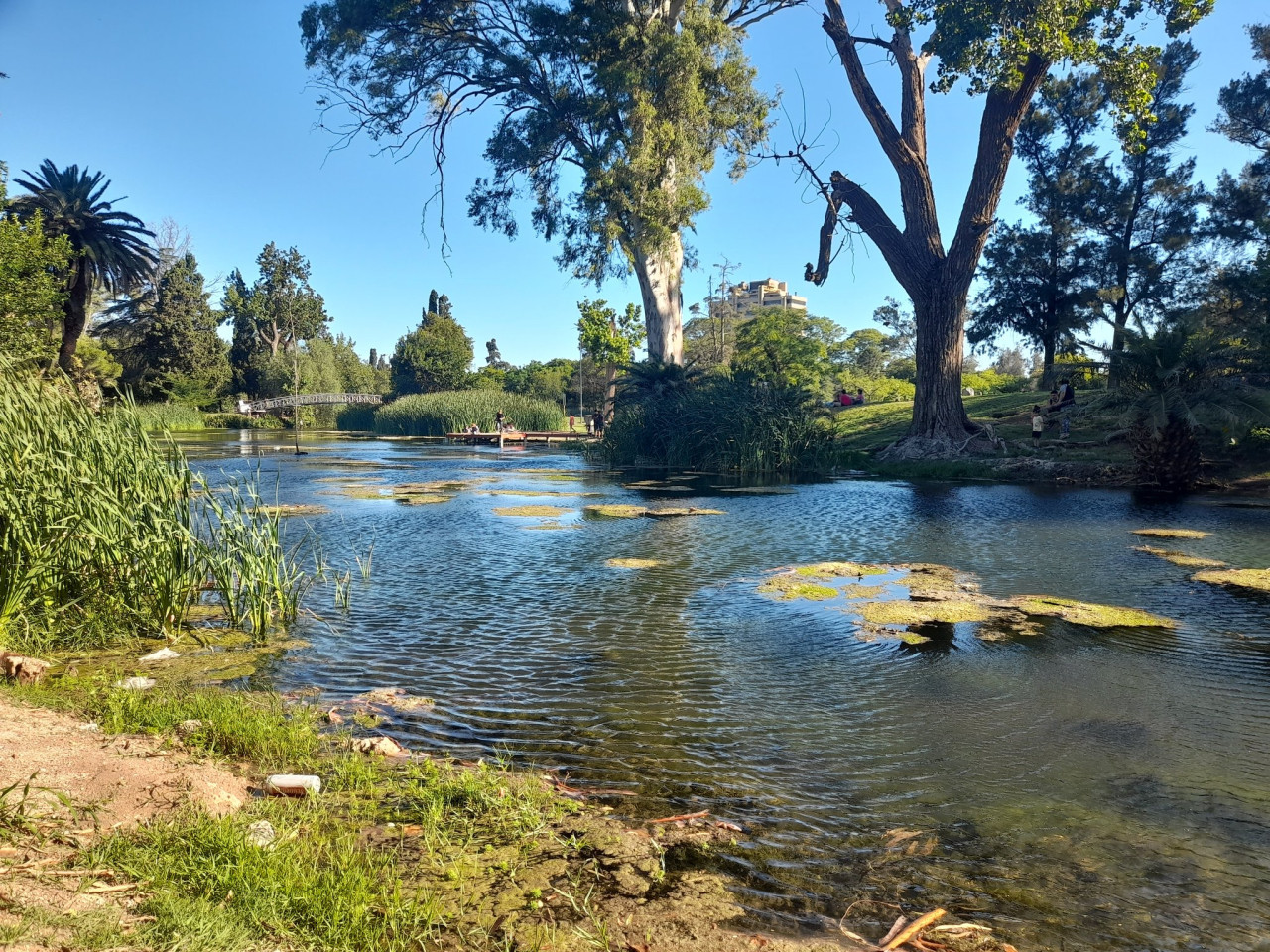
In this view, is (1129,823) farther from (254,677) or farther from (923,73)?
(923,73)

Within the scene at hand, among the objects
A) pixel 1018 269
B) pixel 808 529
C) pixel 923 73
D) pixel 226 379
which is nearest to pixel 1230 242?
pixel 1018 269

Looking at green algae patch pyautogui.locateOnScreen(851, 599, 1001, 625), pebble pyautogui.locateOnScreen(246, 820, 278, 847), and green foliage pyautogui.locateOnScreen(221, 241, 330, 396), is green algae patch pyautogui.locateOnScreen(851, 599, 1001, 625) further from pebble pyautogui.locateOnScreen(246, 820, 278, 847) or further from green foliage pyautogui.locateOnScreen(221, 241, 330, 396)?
green foliage pyautogui.locateOnScreen(221, 241, 330, 396)

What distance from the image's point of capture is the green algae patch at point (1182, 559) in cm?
951

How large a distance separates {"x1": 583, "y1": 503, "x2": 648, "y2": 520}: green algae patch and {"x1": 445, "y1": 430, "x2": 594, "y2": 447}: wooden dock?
22.3 meters

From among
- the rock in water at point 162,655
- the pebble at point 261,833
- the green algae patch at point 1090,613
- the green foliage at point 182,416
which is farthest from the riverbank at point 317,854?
the green foliage at point 182,416

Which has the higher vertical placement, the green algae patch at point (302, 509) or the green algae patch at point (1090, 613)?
the green algae patch at point (302, 509)

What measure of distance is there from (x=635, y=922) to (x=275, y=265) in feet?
274

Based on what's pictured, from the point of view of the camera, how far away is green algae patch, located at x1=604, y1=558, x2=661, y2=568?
10117 mm

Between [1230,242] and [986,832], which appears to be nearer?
[986,832]

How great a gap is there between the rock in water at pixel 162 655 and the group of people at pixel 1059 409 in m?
20.9

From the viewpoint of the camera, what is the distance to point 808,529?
12.7 meters

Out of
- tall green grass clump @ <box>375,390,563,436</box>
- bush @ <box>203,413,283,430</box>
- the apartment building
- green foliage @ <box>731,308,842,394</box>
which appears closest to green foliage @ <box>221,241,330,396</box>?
bush @ <box>203,413,283,430</box>

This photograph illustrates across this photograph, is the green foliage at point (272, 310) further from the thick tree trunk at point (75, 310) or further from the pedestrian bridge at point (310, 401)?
the thick tree trunk at point (75, 310)

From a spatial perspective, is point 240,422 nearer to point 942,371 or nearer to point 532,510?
point 532,510
